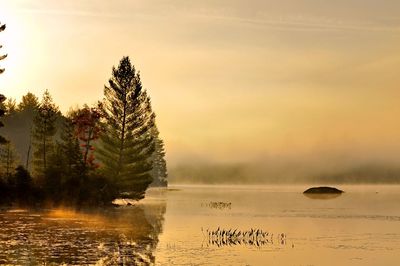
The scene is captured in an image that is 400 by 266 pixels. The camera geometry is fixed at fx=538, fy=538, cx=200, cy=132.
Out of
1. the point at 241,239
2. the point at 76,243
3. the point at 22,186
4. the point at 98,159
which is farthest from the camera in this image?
the point at 98,159

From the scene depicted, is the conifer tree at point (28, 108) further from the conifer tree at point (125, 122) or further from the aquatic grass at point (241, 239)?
the aquatic grass at point (241, 239)

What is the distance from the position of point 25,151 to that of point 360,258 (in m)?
155

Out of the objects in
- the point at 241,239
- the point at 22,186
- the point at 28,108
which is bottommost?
the point at 241,239

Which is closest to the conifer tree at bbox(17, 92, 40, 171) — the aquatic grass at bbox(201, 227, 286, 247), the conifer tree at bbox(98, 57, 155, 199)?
the conifer tree at bbox(98, 57, 155, 199)

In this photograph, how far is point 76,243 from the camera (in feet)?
91.0

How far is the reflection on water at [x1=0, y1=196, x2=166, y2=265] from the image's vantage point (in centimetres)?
2245

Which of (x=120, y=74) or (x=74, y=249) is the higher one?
(x=120, y=74)

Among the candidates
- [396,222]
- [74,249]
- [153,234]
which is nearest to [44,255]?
[74,249]

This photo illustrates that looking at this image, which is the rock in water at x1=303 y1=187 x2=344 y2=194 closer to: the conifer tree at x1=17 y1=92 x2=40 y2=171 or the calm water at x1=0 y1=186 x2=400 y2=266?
the conifer tree at x1=17 y1=92 x2=40 y2=171

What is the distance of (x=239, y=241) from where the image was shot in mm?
32375

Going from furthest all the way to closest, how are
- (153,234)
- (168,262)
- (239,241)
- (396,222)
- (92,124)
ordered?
1. (92,124)
2. (396,222)
3. (153,234)
4. (239,241)
5. (168,262)

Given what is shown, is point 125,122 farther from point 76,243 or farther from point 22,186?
point 76,243

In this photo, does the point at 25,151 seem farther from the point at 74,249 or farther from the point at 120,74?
the point at 74,249

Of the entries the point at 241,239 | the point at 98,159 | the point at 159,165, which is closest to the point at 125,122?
the point at 98,159
